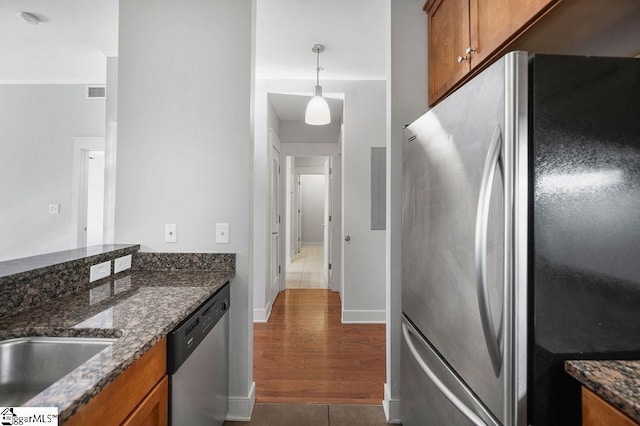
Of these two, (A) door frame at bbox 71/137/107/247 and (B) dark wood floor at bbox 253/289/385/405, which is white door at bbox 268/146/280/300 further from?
(A) door frame at bbox 71/137/107/247

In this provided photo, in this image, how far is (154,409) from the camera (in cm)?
98

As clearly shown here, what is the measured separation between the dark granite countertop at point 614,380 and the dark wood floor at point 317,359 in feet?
4.94

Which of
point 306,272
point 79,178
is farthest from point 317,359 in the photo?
point 79,178

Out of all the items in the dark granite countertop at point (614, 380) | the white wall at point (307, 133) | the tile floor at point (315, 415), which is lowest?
the tile floor at point (315, 415)

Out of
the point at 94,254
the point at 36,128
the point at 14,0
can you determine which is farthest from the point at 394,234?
the point at 36,128

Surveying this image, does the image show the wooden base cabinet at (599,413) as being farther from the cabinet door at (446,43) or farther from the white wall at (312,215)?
the white wall at (312,215)

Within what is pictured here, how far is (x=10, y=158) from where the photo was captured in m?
3.78

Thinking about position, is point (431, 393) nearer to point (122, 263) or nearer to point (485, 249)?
point (485, 249)

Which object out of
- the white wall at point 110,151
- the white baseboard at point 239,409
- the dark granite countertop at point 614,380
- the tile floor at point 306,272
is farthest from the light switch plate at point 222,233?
the tile floor at point 306,272

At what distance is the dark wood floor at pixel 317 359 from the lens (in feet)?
6.79

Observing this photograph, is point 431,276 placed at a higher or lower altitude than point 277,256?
higher

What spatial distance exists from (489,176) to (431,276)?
54 cm

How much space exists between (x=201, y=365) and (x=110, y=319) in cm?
48

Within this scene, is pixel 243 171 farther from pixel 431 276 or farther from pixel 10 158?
pixel 10 158
